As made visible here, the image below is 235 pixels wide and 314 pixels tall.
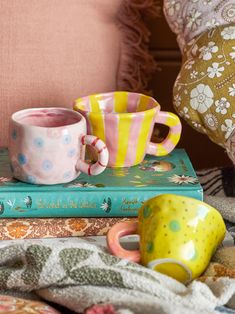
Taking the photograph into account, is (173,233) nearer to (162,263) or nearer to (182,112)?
(162,263)

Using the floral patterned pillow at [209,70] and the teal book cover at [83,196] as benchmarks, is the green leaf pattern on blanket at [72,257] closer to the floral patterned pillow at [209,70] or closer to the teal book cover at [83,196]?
the teal book cover at [83,196]

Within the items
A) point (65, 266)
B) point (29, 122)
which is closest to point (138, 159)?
point (29, 122)

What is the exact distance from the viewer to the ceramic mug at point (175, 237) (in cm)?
64

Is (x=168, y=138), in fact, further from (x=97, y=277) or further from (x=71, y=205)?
(x=97, y=277)

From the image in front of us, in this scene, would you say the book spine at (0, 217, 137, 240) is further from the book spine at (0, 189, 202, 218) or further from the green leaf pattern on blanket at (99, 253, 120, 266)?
the green leaf pattern on blanket at (99, 253, 120, 266)

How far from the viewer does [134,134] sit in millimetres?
819

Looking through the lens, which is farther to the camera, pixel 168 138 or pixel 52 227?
pixel 168 138

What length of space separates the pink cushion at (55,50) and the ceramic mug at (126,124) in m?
0.10

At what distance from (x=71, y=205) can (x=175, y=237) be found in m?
0.17

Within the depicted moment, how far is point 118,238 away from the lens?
26.3 inches

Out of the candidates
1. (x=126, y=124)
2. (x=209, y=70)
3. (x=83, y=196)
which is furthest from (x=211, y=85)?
(x=83, y=196)

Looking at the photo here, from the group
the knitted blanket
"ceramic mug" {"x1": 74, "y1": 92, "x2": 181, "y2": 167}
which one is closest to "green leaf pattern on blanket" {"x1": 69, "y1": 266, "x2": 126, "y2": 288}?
the knitted blanket

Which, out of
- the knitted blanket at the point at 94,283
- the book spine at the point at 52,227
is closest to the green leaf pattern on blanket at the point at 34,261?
the knitted blanket at the point at 94,283

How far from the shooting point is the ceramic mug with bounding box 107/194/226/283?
0.64m
